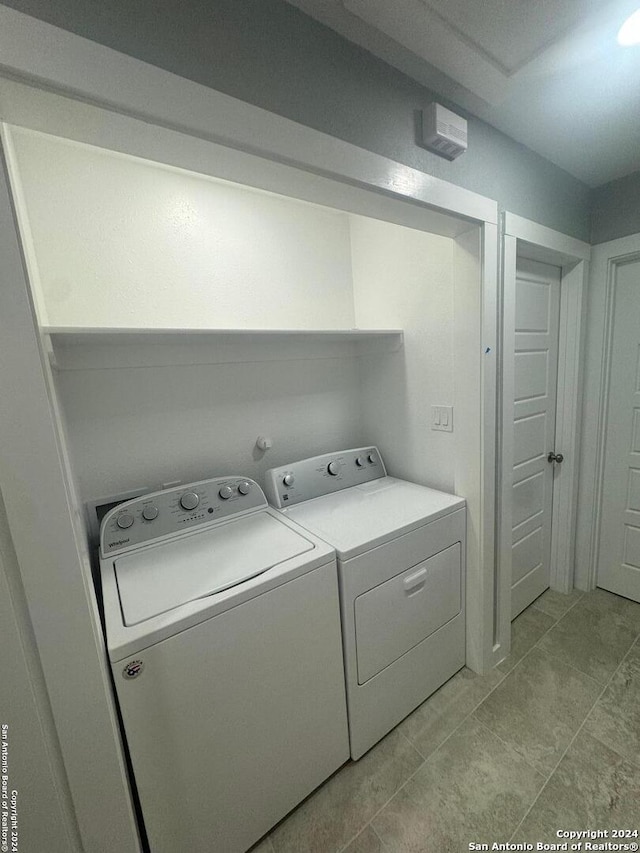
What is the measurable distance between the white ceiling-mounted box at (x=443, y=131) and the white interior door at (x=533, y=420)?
828 mm

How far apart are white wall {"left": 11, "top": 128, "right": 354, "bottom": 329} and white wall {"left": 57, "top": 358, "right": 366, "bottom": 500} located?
0.25m

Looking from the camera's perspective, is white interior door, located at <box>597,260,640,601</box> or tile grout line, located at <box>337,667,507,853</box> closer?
tile grout line, located at <box>337,667,507,853</box>

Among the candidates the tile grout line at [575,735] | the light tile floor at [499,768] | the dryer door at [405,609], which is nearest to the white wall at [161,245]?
the dryer door at [405,609]

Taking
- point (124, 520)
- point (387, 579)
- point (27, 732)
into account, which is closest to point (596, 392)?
point (387, 579)

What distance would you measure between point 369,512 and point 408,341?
0.92m

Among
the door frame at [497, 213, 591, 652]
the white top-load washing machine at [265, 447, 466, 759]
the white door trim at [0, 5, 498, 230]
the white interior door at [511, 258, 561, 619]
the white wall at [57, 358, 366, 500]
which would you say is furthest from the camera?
the white interior door at [511, 258, 561, 619]

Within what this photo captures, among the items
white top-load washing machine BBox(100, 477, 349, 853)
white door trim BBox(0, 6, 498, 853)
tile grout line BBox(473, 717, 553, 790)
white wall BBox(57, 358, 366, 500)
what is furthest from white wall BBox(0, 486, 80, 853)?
tile grout line BBox(473, 717, 553, 790)

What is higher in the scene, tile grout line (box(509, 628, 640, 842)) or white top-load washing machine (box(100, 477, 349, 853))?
white top-load washing machine (box(100, 477, 349, 853))

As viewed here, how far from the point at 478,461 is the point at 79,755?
5.17 ft

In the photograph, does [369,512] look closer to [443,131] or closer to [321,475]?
[321,475]

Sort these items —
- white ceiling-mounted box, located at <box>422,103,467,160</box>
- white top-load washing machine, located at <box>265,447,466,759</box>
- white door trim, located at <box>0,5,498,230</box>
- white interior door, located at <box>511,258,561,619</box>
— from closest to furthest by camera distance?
white door trim, located at <box>0,5,498,230</box> → white ceiling-mounted box, located at <box>422,103,467,160</box> → white top-load washing machine, located at <box>265,447,466,759</box> → white interior door, located at <box>511,258,561,619</box>

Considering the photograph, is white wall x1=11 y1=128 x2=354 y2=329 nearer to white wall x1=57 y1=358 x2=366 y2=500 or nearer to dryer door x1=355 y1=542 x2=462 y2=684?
white wall x1=57 y1=358 x2=366 y2=500

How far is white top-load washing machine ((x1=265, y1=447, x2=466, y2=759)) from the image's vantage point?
123 centimetres

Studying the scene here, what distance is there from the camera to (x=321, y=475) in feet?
5.74
